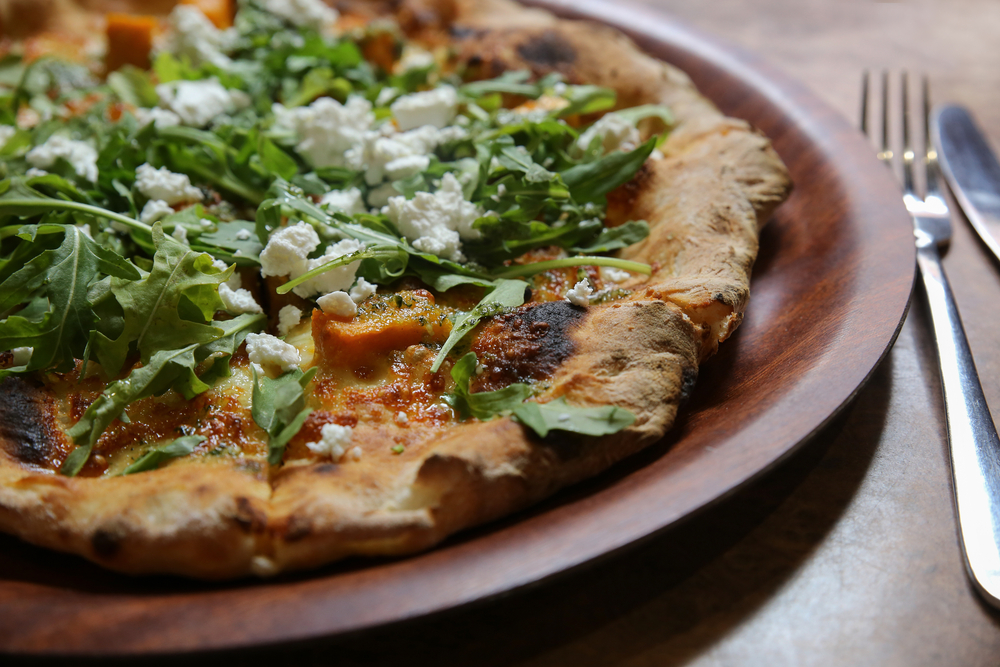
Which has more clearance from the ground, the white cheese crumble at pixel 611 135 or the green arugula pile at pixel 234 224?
the white cheese crumble at pixel 611 135

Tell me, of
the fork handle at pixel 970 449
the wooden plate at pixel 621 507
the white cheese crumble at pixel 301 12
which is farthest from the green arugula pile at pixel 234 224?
the fork handle at pixel 970 449

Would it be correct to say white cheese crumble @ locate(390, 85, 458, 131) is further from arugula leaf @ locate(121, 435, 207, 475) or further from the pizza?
arugula leaf @ locate(121, 435, 207, 475)

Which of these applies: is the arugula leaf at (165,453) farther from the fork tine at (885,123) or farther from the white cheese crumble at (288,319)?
the fork tine at (885,123)

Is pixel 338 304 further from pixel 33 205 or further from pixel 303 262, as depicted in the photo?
pixel 33 205

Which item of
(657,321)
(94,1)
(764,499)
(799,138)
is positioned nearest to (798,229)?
(799,138)

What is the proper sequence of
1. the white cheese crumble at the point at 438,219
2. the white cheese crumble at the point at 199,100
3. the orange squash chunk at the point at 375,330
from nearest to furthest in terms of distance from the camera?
the orange squash chunk at the point at 375,330 → the white cheese crumble at the point at 438,219 → the white cheese crumble at the point at 199,100

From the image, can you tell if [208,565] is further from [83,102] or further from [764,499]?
[83,102]

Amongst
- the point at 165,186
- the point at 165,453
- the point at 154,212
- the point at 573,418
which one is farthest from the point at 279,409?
the point at 165,186
